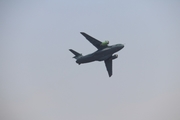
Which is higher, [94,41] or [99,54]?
[94,41]

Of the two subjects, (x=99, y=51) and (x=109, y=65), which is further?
(x=109, y=65)

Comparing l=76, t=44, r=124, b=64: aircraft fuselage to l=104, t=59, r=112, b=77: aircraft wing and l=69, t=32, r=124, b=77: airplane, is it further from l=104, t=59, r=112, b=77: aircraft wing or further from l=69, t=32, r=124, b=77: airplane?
l=104, t=59, r=112, b=77: aircraft wing

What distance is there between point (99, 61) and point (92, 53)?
4.84m

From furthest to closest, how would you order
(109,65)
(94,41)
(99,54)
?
Result: (109,65) < (99,54) < (94,41)

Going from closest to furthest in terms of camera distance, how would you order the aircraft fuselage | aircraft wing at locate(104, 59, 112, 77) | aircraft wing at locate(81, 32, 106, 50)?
the aircraft fuselage
aircraft wing at locate(81, 32, 106, 50)
aircraft wing at locate(104, 59, 112, 77)

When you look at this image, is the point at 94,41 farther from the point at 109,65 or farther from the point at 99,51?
the point at 109,65

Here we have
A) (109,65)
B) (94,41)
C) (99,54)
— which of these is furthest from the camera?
(109,65)

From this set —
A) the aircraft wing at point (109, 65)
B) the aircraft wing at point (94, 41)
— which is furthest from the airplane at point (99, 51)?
the aircraft wing at point (109, 65)

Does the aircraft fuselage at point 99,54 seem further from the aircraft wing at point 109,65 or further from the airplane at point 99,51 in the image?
the aircraft wing at point 109,65

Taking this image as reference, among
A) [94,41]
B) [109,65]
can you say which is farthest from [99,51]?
[109,65]

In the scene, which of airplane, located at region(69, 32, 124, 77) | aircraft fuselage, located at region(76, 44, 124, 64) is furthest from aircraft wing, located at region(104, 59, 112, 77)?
aircraft fuselage, located at region(76, 44, 124, 64)

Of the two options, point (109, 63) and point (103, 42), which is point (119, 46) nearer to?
point (103, 42)

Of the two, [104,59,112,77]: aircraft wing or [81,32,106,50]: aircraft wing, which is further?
[104,59,112,77]: aircraft wing


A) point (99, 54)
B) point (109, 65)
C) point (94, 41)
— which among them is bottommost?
point (109, 65)
